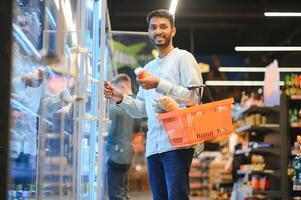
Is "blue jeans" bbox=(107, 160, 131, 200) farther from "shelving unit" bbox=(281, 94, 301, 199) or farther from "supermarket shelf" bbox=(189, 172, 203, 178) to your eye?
"supermarket shelf" bbox=(189, 172, 203, 178)

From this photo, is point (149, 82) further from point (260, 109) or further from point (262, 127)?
point (260, 109)

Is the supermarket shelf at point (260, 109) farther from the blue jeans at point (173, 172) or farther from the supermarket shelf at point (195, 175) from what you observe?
the blue jeans at point (173, 172)

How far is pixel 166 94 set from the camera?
3.24m

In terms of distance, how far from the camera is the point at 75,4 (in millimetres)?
3211

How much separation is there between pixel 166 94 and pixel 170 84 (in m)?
0.06

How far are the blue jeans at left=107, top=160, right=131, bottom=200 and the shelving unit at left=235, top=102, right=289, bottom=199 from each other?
3164mm

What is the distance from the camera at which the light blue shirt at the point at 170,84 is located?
323 centimetres

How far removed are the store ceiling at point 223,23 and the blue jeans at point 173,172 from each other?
35.3 ft

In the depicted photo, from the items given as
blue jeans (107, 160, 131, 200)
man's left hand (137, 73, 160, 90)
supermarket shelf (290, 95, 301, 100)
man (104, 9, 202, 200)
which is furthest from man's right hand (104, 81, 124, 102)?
supermarket shelf (290, 95, 301, 100)

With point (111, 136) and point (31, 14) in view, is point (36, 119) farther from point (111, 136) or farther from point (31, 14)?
point (111, 136)

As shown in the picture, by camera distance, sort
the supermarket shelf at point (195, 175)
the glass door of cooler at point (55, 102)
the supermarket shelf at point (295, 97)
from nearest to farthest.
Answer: the glass door of cooler at point (55, 102), the supermarket shelf at point (295, 97), the supermarket shelf at point (195, 175)

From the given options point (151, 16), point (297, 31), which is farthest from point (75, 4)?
point (297, 31)

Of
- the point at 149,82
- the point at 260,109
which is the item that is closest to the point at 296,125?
the point at 260,109

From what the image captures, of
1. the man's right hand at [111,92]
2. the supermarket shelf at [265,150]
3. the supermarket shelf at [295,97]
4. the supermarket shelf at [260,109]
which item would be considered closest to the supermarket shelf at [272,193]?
the supermarket shelf at [265,150]
